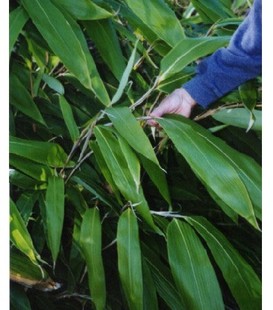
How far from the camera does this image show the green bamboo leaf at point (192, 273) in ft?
2.22

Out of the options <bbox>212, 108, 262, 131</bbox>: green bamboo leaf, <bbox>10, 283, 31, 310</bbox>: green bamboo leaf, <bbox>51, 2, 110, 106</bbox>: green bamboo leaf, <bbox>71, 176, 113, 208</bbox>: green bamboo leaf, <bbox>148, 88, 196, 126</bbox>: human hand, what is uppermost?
<bbox>51, 2, 110, 106</bbox>: green bamboo leaf

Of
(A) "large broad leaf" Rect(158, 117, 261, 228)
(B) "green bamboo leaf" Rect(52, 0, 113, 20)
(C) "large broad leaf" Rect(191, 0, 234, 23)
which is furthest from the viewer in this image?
Result: (C) "large broad leaf" Rect(191, 0, 234, 23)

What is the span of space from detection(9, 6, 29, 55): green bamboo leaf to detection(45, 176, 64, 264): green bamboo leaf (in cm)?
20

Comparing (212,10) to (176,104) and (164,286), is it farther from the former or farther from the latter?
(164,286)

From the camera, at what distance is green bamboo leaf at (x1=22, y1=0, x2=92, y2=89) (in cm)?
69

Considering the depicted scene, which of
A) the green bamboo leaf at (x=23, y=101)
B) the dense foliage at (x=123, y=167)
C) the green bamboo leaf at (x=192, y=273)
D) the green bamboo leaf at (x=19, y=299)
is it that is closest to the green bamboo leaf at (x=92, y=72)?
the dense foliage at (x=123, y=167)

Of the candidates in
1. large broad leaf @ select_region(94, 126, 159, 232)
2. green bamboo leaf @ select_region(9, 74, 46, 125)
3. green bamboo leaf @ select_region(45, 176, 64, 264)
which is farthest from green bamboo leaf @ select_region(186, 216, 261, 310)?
green bamboo leaf @ select_region(9, 74, 46, 125)

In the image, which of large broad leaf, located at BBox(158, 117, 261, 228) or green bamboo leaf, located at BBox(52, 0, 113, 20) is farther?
green bamboo leaf, located at BBox(52, 0, 113, 20)

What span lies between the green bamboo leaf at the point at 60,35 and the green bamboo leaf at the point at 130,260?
0.20 metres

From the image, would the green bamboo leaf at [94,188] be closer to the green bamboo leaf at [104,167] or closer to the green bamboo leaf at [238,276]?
the green bamboo leaf at [104,167]

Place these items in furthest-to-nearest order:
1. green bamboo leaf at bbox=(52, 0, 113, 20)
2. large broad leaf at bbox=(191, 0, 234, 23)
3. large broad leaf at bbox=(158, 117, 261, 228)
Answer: large broad leaf at bbox=(191, 0, 234, 23) < green bamboo leaf at bbox=(52, 0, 113, 20) < large broad leaf at bbox=(158, 117, 261, 228)

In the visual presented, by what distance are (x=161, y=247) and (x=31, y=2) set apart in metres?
0.43

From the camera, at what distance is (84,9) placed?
0.74 meters

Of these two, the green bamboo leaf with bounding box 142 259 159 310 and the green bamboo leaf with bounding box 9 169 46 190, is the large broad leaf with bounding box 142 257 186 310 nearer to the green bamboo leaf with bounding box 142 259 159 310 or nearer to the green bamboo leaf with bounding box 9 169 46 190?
the green bamboo leaf with bounding box 142 259 159 310
